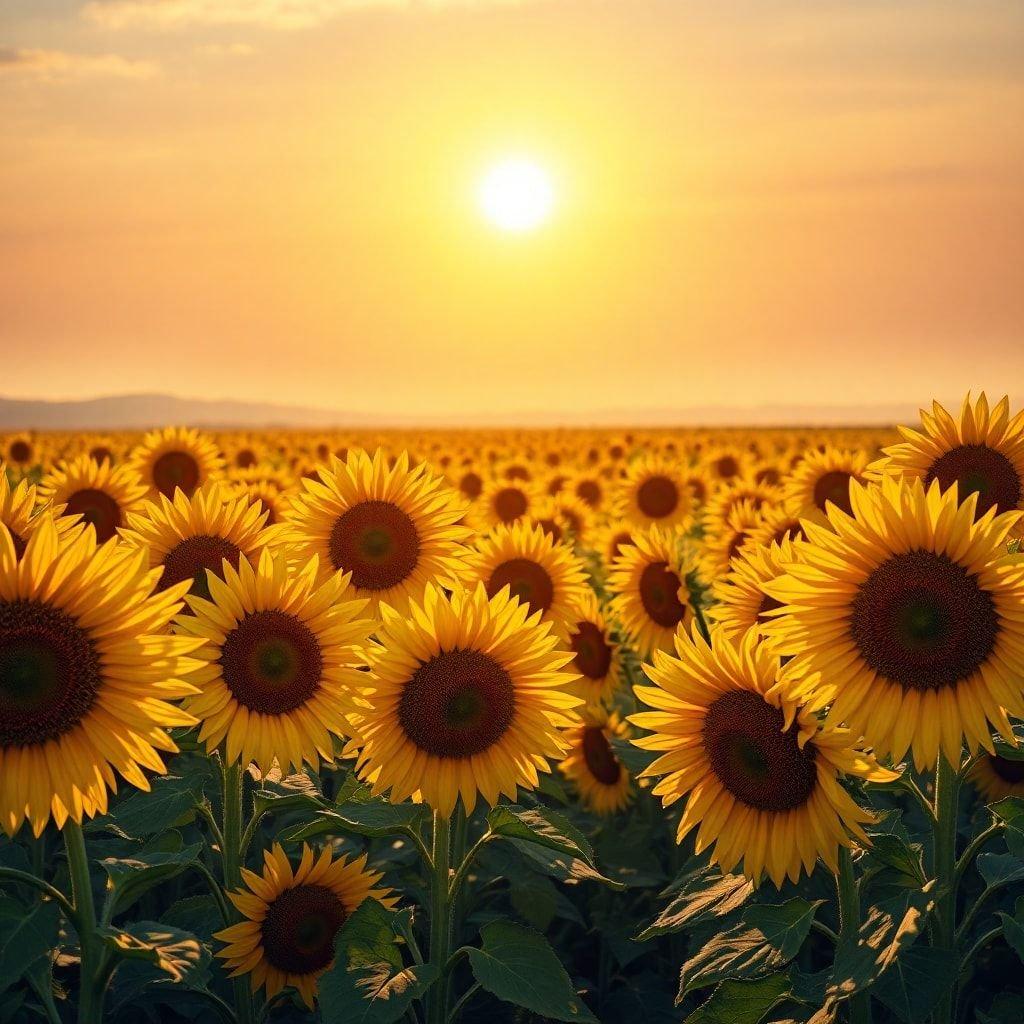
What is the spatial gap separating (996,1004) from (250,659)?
3.64 meters

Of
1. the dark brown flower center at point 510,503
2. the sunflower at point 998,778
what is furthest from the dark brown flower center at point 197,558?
the dark brown flower center at point 510,503

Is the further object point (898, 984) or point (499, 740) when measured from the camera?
point (499, 740)

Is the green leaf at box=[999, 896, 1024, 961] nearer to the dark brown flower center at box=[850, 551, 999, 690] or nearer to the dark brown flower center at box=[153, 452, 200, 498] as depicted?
the dark brown flower center at box=[850, 551, 999, 690]

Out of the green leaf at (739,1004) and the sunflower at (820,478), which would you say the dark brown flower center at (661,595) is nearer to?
the sunflower at (820,478)

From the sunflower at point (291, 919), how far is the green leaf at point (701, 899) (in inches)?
55.7

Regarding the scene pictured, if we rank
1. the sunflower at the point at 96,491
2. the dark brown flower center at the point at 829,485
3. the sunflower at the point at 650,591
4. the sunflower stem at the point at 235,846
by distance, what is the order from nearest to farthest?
1. the sunflower stem at the point at 235,846
2. the sunflower at the point at 650,591
3. the sunflower at the point at 96,491
4. the dark brown flower center at the point at 829,485

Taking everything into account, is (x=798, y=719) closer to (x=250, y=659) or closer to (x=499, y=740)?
(x=499, y=740)

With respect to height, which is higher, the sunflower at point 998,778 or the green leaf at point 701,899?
the sunflower at point 998,778

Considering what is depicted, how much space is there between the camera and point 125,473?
9.94 meters

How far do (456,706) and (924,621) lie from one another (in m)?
1.85

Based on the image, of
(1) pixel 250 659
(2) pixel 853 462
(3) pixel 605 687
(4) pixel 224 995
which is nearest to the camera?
(1) pixel 250 659

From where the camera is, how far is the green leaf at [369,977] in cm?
409

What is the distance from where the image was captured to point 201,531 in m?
6.05

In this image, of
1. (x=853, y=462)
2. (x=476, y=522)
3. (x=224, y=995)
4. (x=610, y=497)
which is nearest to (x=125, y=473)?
(x=476, y=522)
